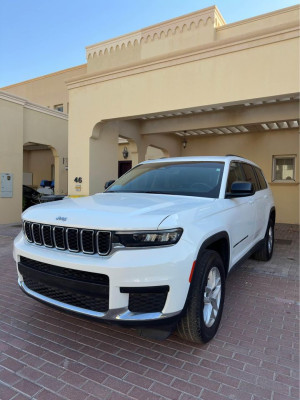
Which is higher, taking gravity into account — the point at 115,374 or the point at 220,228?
the point at 220,228

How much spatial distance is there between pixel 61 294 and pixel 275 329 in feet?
7.08

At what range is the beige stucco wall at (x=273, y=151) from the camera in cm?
1055

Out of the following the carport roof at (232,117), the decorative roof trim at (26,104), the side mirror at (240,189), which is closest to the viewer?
the side mirror at (240,189)

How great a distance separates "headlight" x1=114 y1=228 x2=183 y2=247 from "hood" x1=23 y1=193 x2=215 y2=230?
6 cm

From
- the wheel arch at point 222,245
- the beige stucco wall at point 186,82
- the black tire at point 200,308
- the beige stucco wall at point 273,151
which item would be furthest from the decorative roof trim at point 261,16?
the black tire at point 200,308

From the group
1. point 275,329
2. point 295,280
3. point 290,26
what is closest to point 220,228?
point 275,329

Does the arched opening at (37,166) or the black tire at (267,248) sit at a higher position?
the arched opening at (37,166)

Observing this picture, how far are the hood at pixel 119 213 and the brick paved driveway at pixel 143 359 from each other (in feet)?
3.72

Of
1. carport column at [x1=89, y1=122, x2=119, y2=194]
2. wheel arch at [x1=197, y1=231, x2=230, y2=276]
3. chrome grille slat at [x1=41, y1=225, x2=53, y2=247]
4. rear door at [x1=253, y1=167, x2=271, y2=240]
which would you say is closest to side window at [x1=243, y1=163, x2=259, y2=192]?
rear door at [x1=253, y1=167, x2=271, y2=240]

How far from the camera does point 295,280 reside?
4.53m

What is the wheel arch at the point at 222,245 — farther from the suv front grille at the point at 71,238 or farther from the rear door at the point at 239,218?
the suv front grille at the point at 71,238

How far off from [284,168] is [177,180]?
870 centimetres

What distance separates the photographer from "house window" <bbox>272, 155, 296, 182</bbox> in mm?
10764

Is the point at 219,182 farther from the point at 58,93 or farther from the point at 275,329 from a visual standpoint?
the point at 58,93
